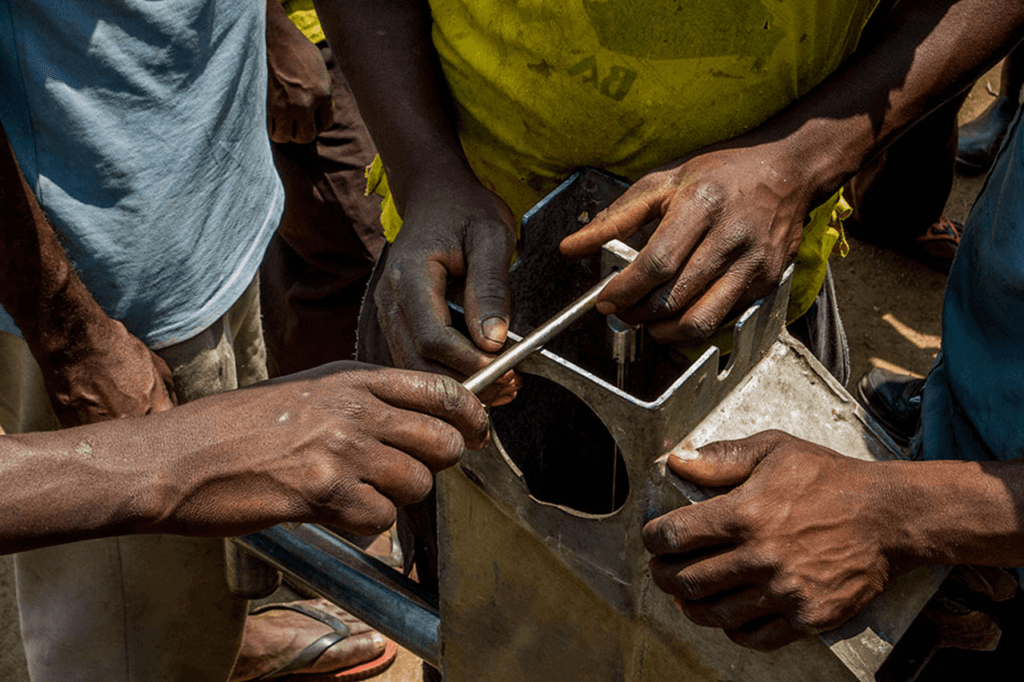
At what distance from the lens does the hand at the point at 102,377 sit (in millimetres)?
1764

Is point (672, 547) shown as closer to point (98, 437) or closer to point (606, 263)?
point (606, 263)

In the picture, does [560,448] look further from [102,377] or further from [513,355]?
[102,377]

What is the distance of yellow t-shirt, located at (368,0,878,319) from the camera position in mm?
1499

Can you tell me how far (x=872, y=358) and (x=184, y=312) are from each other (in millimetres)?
2869

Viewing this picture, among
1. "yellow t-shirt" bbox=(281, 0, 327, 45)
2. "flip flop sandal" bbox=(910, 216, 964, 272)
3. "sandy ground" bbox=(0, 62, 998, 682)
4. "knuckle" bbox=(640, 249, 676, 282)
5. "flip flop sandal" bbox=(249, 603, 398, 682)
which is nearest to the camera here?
"knuckle" bbox=(640, 249, 676, 282)

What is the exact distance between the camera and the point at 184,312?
1.98 metres

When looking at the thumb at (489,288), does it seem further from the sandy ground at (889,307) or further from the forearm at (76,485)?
the sandy ground at (889,307)

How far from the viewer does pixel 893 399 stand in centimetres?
348

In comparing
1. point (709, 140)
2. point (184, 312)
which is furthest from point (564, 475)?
point (184, 312)

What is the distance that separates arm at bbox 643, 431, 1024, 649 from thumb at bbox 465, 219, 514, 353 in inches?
12.9

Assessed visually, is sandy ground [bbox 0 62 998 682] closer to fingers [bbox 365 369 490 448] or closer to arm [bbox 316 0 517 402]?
arm [bbox 316 0 517 402]

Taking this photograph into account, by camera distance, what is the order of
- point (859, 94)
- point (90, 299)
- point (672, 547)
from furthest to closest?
1. point (90, 299)
2. point (859, 94)
3. point (672, 547)

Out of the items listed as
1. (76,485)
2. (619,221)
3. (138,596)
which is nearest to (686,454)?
(619,221)

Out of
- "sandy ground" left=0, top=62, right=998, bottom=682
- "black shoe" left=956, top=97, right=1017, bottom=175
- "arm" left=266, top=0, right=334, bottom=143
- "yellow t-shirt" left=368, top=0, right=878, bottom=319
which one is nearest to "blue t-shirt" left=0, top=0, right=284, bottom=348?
"yellow t-shirt" left=368, top=0, right=878, bottom=319
